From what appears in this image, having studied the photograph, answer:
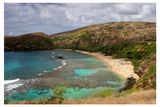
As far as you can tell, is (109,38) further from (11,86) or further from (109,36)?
(11,86)

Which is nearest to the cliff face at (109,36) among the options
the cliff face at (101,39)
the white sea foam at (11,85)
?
the cliff face at (101,39)

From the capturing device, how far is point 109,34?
73.4m

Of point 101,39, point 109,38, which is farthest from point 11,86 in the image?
point 101,39

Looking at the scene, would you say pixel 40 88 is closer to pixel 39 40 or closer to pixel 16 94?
pixel 16 94

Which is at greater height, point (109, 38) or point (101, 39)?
point (109, 38)

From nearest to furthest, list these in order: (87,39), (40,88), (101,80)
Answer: (40,88) < (101,80) < (87,39)

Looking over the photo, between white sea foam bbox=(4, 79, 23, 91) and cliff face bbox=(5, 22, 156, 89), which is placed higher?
cliff face bbox=(5, 22, 156, 89)

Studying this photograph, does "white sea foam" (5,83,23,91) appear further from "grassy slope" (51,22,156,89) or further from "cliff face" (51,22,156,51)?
"cliff face" (51,22,156,51)

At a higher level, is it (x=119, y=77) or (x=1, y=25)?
(x=1, y=25)

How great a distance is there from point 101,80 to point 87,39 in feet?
186

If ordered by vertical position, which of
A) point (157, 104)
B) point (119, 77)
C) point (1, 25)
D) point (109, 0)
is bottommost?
point (119, 77)

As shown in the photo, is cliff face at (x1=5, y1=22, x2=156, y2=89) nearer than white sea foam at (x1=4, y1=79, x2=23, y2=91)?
No

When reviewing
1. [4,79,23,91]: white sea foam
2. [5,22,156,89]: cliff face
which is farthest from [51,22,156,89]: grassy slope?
[4,79,23,91]: white sea foam

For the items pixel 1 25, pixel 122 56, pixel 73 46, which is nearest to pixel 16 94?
pixel 1 25
